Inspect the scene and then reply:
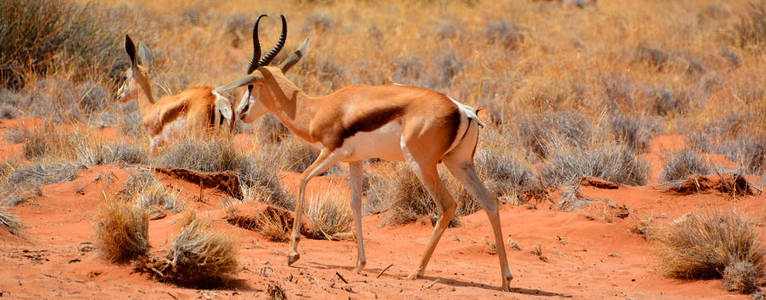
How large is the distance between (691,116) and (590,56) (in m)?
5.07

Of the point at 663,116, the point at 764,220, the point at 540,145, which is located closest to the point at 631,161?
the point at 540,145

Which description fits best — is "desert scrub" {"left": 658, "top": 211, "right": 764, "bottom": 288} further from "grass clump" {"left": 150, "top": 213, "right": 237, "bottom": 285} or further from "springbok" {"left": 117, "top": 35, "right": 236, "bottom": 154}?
"springbok" {"left": 117, "top": 35, "right": 236, "bottom": 154}

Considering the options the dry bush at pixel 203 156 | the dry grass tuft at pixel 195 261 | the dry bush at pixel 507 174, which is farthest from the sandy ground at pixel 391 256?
the dry bush at pixel 203 156

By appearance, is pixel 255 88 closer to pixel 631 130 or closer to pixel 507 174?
pixel 507 174

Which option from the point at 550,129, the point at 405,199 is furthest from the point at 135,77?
the point at 550,129

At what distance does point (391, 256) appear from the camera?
8562mm

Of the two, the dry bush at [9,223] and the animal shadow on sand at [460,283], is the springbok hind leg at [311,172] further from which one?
the dry bush at [9,223]

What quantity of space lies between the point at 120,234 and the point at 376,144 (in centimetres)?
243

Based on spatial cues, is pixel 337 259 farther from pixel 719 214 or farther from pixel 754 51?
pixel 754 51

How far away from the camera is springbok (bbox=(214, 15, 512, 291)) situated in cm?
675

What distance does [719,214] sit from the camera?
7.63 metres

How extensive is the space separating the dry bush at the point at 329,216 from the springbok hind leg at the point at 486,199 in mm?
2661

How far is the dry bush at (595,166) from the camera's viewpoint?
38.8ft

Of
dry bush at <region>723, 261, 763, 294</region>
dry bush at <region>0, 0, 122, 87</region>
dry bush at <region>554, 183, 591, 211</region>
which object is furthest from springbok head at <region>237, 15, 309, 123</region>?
dry bush at <region>0, 0, 122, 87</region>
